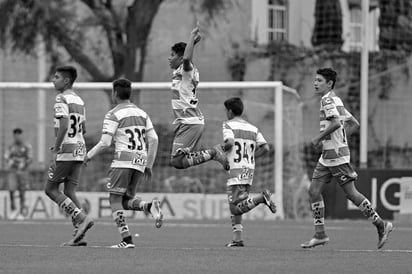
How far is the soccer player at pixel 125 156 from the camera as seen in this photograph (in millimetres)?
13703

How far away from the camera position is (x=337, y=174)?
14562mm

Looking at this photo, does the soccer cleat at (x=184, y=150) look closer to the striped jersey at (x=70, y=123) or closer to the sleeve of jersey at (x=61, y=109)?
the striped jersey at (x=70, y=123)

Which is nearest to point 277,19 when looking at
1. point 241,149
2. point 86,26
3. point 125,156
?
point 86,26

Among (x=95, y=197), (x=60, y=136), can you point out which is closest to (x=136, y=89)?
(x=95, y=197)

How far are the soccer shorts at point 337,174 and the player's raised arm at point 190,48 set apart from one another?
2.14 meters

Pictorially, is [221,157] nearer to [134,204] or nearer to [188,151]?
[188,151]

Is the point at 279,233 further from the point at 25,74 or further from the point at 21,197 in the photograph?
the point at 25,74

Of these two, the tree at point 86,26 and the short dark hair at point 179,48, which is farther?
the tree at point 86,26

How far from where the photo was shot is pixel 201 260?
12336mm

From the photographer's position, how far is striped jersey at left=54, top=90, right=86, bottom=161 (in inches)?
579

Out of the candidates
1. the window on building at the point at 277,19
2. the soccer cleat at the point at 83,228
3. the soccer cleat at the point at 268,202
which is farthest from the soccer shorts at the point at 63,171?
the window on building at the point at 277,19

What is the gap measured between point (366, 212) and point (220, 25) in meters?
19.5

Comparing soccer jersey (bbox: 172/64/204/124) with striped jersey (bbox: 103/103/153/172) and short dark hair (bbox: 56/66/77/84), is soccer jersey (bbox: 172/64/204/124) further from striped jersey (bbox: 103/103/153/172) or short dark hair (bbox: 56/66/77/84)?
striped jersey (bbox: 103/103/153/172)

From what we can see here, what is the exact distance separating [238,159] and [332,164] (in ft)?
4.23
